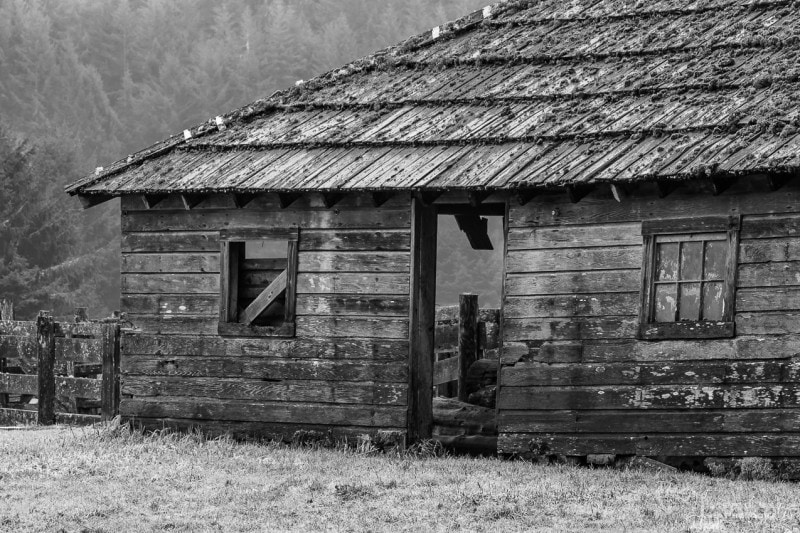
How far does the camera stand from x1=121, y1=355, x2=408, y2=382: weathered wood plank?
15.8 m

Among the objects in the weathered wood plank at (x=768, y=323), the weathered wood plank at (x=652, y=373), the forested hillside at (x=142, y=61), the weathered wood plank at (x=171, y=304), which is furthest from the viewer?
the forested hillside at (x=142, y=61)

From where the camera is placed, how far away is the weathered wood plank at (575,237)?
14586 mm

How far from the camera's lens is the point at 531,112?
16297 mm

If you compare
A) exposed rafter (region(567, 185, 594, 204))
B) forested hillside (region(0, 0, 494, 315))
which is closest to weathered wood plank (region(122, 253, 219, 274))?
exposed rafter (region(567, 185, 594, 204))

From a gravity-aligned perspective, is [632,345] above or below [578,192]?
below

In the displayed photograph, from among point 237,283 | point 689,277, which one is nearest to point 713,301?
point 689,277

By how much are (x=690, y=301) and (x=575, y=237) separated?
52.8 inches

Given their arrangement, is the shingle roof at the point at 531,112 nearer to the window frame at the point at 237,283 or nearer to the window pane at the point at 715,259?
the window frame at the point at 237,283

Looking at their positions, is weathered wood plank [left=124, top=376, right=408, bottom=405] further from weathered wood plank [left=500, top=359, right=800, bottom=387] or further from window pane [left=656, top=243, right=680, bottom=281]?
window pane [left=656, top=243, right=680, bottom=281]

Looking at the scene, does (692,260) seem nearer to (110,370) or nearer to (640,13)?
(640,13)

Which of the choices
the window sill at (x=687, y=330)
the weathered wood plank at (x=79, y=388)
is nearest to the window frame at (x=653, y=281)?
the window sill at (x=687, y=330)

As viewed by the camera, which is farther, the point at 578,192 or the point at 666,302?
the point at 578,192

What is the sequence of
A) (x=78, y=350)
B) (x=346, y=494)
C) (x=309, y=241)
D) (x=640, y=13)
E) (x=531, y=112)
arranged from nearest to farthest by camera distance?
(x=346, y=494)
(x=309, y=241)
(x=531, y=112)
(x=640, y=13)
(x=78, y=350)

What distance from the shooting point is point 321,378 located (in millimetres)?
16125
